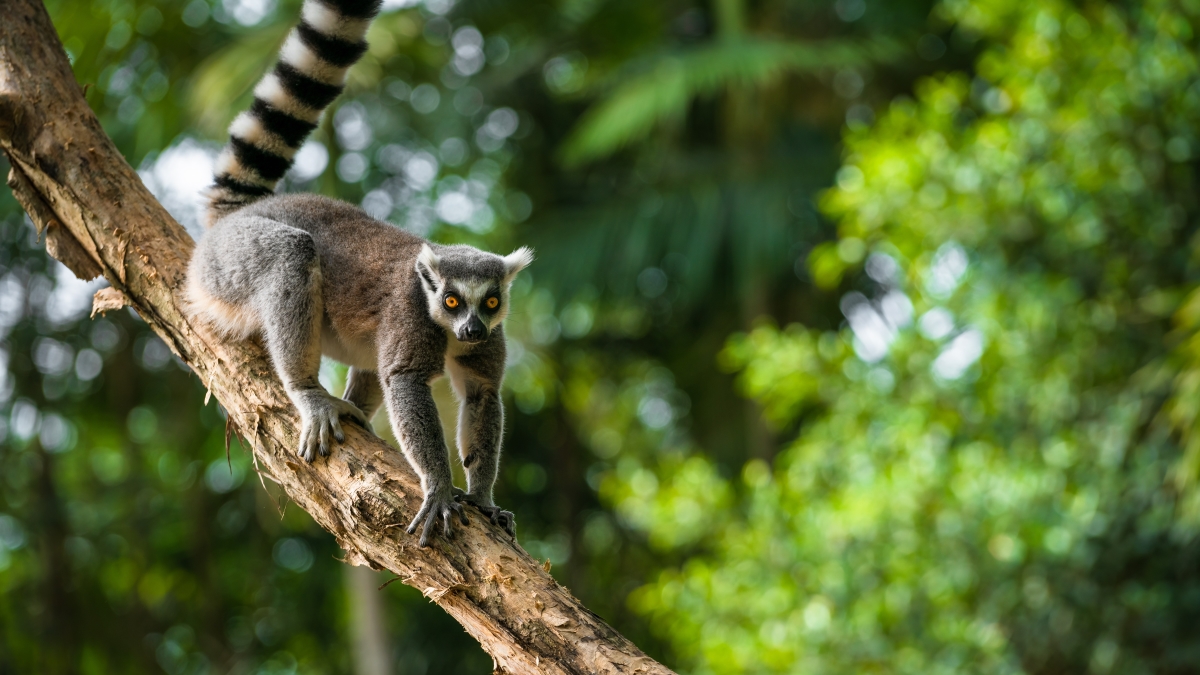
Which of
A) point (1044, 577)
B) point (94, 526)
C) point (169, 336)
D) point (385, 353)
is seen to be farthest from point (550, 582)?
point (94, 526)

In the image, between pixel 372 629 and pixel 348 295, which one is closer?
pixel 348 295

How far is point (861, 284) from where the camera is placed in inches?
484

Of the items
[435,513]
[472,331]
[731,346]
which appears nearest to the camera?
[435,513]

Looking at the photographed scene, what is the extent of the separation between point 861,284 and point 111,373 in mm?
9583

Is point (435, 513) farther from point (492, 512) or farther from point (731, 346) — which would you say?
point (731, 346)

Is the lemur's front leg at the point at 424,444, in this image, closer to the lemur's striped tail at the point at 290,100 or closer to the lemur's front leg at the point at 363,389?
the lemur's front leg at the point at 363,389

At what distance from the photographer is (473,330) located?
151 inches

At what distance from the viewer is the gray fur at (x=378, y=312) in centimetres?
384

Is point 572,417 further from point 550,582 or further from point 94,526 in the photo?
point 550,582

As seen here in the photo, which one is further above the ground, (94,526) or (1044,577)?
(1044,577)

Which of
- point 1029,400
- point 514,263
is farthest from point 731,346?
point 514,263

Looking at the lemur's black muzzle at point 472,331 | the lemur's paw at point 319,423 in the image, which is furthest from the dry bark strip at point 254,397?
the lemur's black muzzle at point 472,331

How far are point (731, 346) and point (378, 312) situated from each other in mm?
4153

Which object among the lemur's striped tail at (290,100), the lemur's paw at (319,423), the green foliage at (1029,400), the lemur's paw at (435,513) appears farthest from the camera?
the green foliage at (1029,400)
